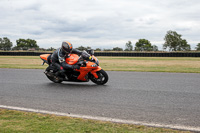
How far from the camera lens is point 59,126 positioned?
12.5 ft

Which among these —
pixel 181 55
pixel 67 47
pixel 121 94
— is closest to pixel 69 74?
pixel 67 47

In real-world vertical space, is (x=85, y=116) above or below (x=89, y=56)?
below

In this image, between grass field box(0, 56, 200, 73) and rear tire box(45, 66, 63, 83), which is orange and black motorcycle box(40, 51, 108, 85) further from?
grass field box(0, 56, 200, 73)

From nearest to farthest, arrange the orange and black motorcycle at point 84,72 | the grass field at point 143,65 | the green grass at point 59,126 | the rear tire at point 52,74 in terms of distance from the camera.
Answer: the green grass at point 59,126 < the orange and black motorcycle at point 84,72 < the rear tire at point 52,74 < the grass field at point 143,65

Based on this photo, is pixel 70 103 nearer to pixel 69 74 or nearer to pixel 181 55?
pixel 69 74

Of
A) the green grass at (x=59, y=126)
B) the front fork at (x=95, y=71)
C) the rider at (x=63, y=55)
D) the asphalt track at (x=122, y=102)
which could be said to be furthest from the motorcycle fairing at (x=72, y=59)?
the green grass at (x=59, y=126)

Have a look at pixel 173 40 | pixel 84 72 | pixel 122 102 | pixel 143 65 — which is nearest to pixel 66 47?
pixel 84 72

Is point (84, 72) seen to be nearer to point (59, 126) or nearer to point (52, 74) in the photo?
point (52, 74)

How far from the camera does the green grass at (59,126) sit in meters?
3.60

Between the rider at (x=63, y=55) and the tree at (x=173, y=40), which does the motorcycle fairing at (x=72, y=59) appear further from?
the tree at (x=173, y=40)

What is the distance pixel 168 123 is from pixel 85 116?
4.97 feet

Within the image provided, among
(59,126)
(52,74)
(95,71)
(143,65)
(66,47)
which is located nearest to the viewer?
(59,126)

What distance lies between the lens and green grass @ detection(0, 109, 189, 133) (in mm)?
3596

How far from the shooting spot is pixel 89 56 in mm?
7824
